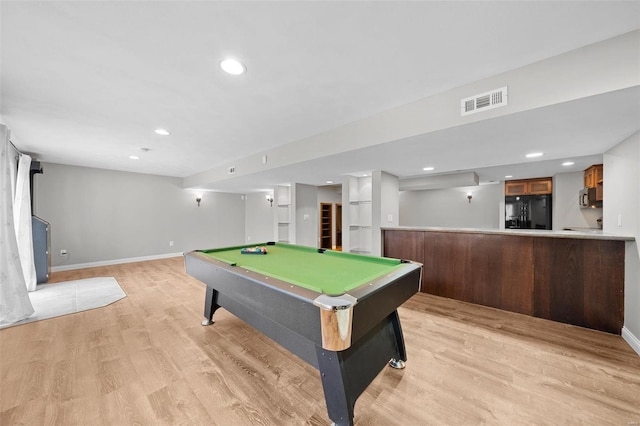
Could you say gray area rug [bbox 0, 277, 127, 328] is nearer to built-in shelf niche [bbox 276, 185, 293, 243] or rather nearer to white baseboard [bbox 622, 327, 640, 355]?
built-in shelf niche [bbox 276, 185, 293, 243]

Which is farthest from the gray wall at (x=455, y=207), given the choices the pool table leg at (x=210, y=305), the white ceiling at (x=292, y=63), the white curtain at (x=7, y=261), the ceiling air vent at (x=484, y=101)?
the white curtain at (x=7, y=261)

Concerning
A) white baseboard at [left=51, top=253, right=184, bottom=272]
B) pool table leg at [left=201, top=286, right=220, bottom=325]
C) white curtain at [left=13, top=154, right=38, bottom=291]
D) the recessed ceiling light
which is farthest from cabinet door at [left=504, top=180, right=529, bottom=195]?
white curtain at [left=13, top=154, right=38, bottom=291]

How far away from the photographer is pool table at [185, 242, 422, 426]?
1.20m

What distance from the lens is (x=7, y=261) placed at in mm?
2641

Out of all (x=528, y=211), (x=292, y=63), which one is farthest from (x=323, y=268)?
(x=528, y=211)

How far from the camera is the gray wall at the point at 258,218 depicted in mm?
7691

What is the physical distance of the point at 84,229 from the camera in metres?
5.49

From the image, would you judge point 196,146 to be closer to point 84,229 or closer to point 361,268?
point 361,268

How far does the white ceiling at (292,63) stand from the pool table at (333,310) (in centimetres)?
152

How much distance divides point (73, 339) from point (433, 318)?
3884 mm

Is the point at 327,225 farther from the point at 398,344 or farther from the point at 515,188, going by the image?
the point at 398,344

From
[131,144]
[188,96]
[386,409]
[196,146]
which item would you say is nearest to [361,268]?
[386,409]

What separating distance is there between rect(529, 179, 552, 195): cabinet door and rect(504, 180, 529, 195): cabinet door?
103 mm

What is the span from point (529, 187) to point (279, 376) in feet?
21.4
